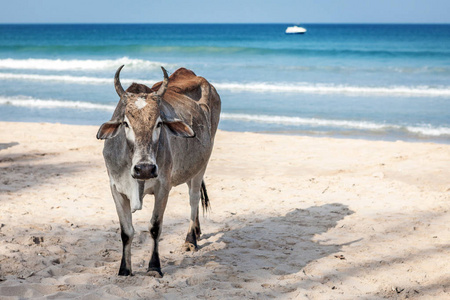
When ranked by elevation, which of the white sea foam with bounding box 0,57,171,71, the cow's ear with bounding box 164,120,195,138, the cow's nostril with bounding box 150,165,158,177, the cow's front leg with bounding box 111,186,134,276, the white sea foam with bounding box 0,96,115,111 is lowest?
the cow's front leg with bounding box 111,186,134,276

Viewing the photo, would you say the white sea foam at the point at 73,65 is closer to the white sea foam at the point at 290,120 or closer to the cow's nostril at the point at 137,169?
the white sea foam at the point at 290,120

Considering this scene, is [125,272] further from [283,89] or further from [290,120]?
[283,89]

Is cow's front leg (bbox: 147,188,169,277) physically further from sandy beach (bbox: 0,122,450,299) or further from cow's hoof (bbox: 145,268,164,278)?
sandy beach (bbox: 0,122,450,299)

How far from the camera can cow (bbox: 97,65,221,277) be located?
167 inches

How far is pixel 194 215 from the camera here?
5961mm

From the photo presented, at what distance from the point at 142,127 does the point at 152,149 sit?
0.60 feet

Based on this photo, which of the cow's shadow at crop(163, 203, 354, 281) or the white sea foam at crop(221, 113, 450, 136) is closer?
the cow's shadow at crop(163, 203, 354, 281)

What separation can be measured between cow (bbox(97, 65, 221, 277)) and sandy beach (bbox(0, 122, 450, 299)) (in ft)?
1.47

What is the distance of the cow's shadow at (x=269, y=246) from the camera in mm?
5148

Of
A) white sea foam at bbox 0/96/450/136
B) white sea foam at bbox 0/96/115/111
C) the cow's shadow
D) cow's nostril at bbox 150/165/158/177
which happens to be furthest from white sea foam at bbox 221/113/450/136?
cow's nostril at bbox 150/165/158/177

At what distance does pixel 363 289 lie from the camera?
15.4 ft

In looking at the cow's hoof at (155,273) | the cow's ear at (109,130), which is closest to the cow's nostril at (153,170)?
the cow's ear at (109,130)

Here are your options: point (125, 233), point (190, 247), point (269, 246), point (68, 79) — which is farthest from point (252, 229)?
point (68, 79)

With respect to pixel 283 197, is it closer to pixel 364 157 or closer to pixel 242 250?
pixel 242 250
